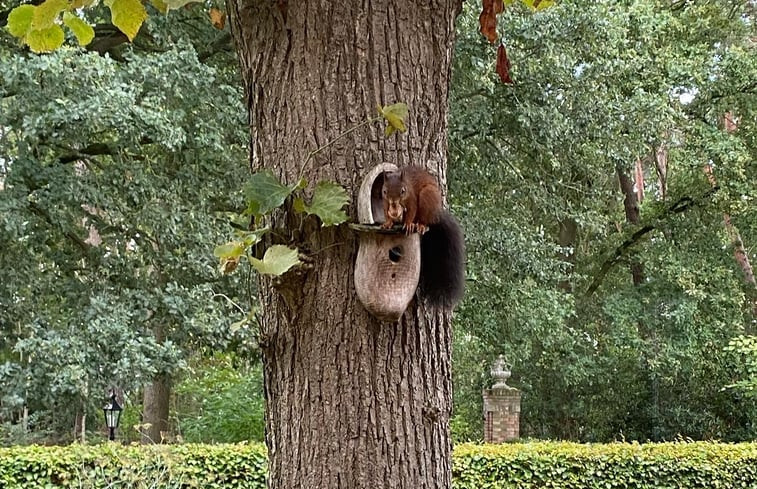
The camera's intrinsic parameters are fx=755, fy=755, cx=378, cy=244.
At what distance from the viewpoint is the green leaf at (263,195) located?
899 mm

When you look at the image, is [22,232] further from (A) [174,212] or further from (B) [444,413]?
(B) [444,413]

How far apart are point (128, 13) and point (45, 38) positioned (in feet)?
0.65

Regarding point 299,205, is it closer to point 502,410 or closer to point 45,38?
point 45,38

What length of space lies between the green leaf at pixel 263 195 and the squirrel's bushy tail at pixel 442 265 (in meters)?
0.20

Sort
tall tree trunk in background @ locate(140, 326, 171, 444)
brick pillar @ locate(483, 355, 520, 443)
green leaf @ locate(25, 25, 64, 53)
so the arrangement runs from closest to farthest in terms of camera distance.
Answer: green leaf @ locate(25, 25, 64, 53) < tall tree trunk in background @ locate(140, 326, 171, 444) < brick pillar @ locate(483, 355, 520, 443)

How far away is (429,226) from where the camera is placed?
0.99m

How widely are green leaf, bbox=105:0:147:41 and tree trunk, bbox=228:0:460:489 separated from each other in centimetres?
13

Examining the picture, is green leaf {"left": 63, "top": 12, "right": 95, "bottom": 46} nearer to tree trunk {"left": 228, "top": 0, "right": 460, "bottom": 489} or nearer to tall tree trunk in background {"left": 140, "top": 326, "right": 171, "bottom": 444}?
tree trunk {"left": 228, "top": 0, "right": 460, "bottom": 489}

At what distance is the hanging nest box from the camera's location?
91 centimetres

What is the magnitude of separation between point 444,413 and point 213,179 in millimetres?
4566

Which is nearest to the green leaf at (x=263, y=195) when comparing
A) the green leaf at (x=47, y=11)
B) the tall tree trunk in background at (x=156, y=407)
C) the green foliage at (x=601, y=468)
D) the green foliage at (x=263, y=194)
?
the green foliage at (x=263, y=194)

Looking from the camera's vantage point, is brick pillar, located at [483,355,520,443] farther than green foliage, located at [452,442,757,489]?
Yes

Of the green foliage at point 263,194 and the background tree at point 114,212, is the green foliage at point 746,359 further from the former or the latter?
the green foliage at point 263,194

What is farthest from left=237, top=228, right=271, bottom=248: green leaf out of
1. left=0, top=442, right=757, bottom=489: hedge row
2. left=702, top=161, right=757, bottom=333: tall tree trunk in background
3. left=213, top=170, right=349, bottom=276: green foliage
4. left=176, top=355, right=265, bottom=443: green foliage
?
left=702, top=161, right=757, bottom=333: tall tree trunk in background
